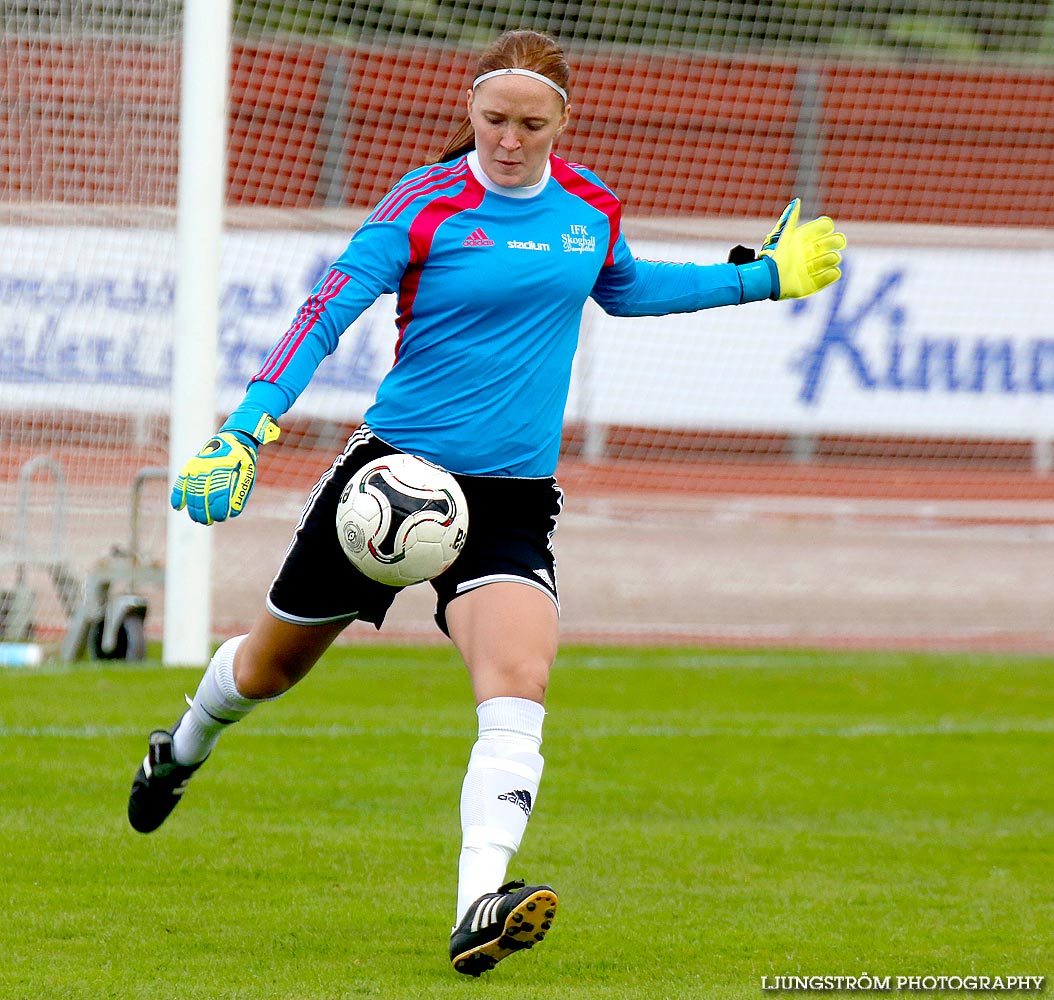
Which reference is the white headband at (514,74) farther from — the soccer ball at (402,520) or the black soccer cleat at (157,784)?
the black soccer cleat at (157,784)

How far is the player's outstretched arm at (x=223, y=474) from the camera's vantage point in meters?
3.58

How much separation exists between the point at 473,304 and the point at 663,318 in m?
10.2

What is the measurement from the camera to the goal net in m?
9.62

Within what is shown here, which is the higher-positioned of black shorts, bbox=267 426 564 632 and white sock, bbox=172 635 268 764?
black shorts, bbox=267 426 564 632

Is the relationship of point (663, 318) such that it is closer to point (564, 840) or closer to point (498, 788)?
point (564, 840)

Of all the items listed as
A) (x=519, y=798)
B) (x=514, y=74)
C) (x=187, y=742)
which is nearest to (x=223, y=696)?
(x=187, y=742)

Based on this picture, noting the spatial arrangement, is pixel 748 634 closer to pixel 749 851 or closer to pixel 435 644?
pixel 435 644

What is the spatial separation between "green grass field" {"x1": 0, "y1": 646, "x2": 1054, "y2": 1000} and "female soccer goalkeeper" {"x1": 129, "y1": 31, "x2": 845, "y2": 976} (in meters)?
0.67

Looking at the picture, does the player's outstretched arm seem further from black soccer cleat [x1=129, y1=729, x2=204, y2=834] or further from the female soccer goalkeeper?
black soccer cleat [x1=129, y1=729, x2=204, y2=834]

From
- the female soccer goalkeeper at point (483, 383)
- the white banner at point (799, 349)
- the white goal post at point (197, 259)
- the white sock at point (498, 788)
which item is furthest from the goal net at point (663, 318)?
the white sock at point (498, 788)

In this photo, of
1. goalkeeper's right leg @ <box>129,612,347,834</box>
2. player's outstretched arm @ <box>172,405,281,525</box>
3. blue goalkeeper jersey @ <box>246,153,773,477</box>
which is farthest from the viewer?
goalkeeper's right leg @ <box>129,612,347,834</box>

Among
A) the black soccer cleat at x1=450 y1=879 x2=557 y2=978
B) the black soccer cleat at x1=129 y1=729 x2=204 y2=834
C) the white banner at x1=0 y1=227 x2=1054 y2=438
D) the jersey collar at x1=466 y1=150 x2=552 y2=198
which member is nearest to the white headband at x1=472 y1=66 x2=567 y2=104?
the jersey collar at x1=466 y1=150 x2=552 y2=198

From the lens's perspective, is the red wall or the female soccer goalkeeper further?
the red wall

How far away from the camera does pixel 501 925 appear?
3.44 metres
